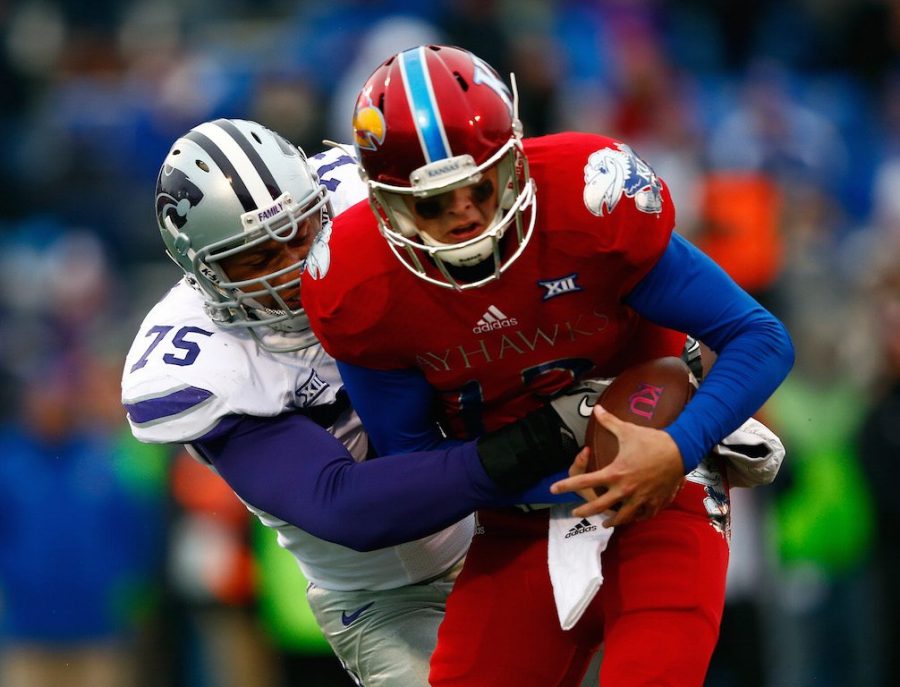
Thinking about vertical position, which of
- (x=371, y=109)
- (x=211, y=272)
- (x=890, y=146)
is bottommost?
(x=890, y=146)

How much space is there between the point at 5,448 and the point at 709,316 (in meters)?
4.12

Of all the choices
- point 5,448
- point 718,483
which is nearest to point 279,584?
point 5,448

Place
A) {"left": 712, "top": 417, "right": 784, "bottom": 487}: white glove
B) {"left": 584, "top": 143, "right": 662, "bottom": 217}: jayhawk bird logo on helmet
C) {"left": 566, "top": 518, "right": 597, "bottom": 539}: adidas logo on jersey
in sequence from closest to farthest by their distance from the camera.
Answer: {"left": 584, "top": 143, "right": 662, "bottom": 217}: jayhawk bird logo on helmet, {"left": 566, "top": 518, "right": 597, "bottom": 539}: adidas logo on jersey, {"left": 712, "top": 417, "right": 784, "bottom": 487}: white glove

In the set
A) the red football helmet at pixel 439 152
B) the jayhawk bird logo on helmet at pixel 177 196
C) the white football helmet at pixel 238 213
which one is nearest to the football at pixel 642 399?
the red football helmet at pixel 439 152

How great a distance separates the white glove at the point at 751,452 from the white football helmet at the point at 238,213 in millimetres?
958

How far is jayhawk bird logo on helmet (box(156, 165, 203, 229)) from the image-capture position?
3314 millimetres

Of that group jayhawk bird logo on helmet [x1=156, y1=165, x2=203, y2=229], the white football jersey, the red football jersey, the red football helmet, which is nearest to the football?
the red football jersey

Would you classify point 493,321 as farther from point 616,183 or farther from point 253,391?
point 253,391

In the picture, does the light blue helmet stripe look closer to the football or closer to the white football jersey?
the football

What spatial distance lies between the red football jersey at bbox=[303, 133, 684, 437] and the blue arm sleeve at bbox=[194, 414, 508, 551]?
0.20m

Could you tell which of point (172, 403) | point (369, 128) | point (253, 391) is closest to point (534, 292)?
point (369, 128)

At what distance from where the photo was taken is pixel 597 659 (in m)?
3.30

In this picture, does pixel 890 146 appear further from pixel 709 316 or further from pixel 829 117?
pixel 709 316

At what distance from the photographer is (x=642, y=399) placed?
2.81 metres
